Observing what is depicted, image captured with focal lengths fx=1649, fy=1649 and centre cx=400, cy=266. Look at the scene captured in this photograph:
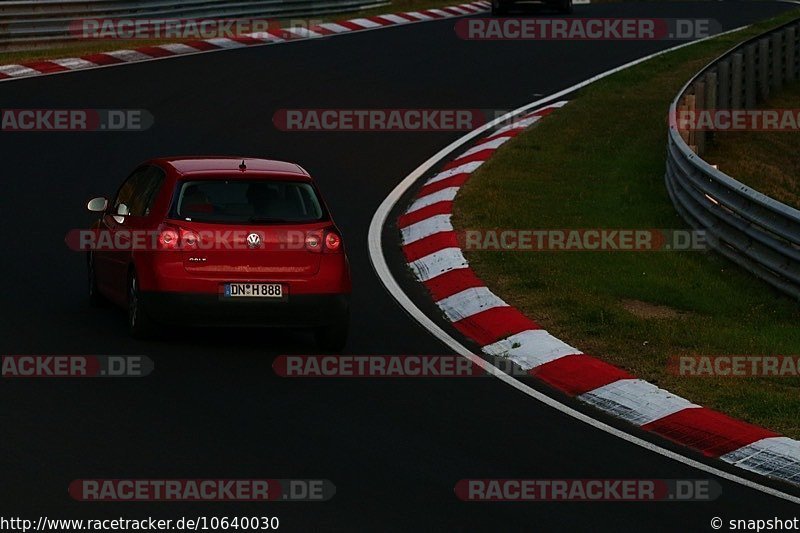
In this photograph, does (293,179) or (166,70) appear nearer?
(293,179)

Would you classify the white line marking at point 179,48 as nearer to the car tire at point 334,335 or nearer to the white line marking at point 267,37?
the white line marking at point 267,37

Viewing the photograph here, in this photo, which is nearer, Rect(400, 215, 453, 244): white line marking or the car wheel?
Rect(400, 215, 453, 244): white line marking

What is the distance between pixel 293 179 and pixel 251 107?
11.8 metres

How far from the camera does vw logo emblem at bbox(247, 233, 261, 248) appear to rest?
12.6m

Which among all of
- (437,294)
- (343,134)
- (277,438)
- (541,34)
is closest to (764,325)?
(437,294)

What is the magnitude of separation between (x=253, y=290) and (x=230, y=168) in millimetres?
1135

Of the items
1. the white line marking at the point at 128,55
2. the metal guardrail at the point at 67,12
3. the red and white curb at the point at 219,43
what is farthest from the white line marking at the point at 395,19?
the white line marking at the point at 128,55

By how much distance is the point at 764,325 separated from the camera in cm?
1398

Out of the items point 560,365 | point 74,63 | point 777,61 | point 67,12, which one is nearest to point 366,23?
point 67,12

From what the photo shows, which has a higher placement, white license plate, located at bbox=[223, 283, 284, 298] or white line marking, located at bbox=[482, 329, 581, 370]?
white license plate, located at bbox=[223, 283, 284, 298]

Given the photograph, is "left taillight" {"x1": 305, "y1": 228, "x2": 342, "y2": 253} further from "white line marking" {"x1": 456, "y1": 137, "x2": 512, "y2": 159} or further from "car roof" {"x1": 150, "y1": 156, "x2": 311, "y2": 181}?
"white line marking" {"x1": 456, "y1": 137, "x2": 512, "y2": 159}

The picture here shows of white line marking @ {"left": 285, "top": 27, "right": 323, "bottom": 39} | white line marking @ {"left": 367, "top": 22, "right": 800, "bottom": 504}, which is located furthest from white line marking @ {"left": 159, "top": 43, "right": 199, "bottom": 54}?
white line marking @ {"left": 367, "top": 22, "right": 800, "bottom": 504}

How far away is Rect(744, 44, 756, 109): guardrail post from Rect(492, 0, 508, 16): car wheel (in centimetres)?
1205

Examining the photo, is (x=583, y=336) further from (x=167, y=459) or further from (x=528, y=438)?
(x=167, y=459)
